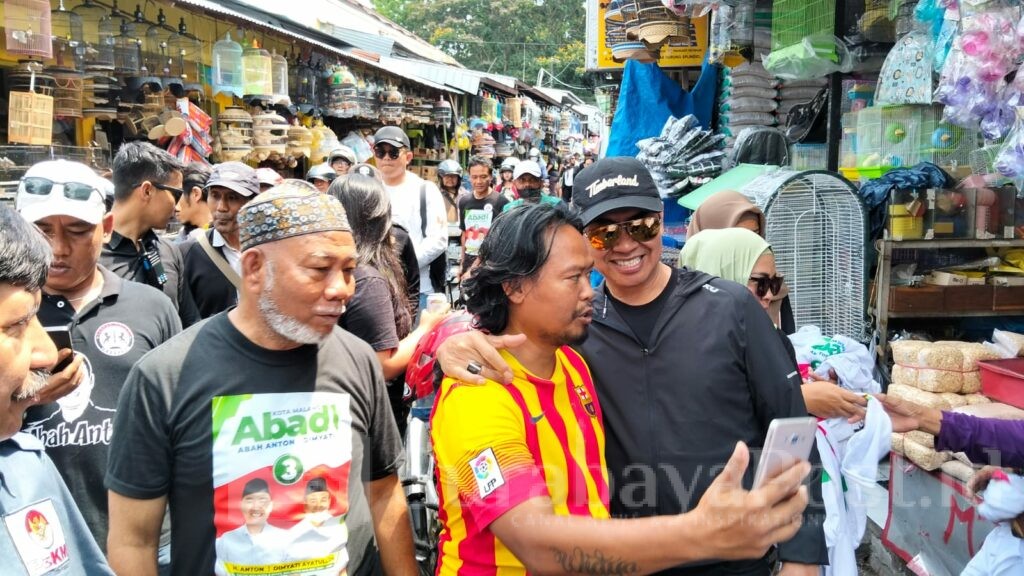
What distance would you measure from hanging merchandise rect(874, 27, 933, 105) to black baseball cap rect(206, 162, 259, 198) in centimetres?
409

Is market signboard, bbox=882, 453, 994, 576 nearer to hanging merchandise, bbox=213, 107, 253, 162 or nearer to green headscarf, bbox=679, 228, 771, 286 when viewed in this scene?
green headscarf, bbox=679, 228, 771, 286

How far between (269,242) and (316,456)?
0.59 metres

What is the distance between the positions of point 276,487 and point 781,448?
1.25 metres

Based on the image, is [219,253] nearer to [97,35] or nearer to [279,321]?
[279,321]

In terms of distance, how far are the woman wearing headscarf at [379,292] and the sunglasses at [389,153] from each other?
8.60ft

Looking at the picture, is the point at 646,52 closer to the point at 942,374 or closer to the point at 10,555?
the point at 942,374

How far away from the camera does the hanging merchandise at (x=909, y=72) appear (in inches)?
193

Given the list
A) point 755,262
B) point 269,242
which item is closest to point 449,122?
point 755,262

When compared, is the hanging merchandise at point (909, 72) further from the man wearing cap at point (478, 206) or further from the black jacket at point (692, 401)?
the man wearing cap at point (478, 206)

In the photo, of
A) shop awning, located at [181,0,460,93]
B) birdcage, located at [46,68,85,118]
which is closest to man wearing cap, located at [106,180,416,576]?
birdcage, located at [46,68,85,118]

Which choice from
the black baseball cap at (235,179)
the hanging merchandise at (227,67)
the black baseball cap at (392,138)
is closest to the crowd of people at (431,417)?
the black baseball cap at (235,179)

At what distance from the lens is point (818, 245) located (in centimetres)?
584

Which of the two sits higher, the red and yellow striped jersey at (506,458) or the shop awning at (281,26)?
the shop awning at (281,26)

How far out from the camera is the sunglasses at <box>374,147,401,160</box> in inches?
251
